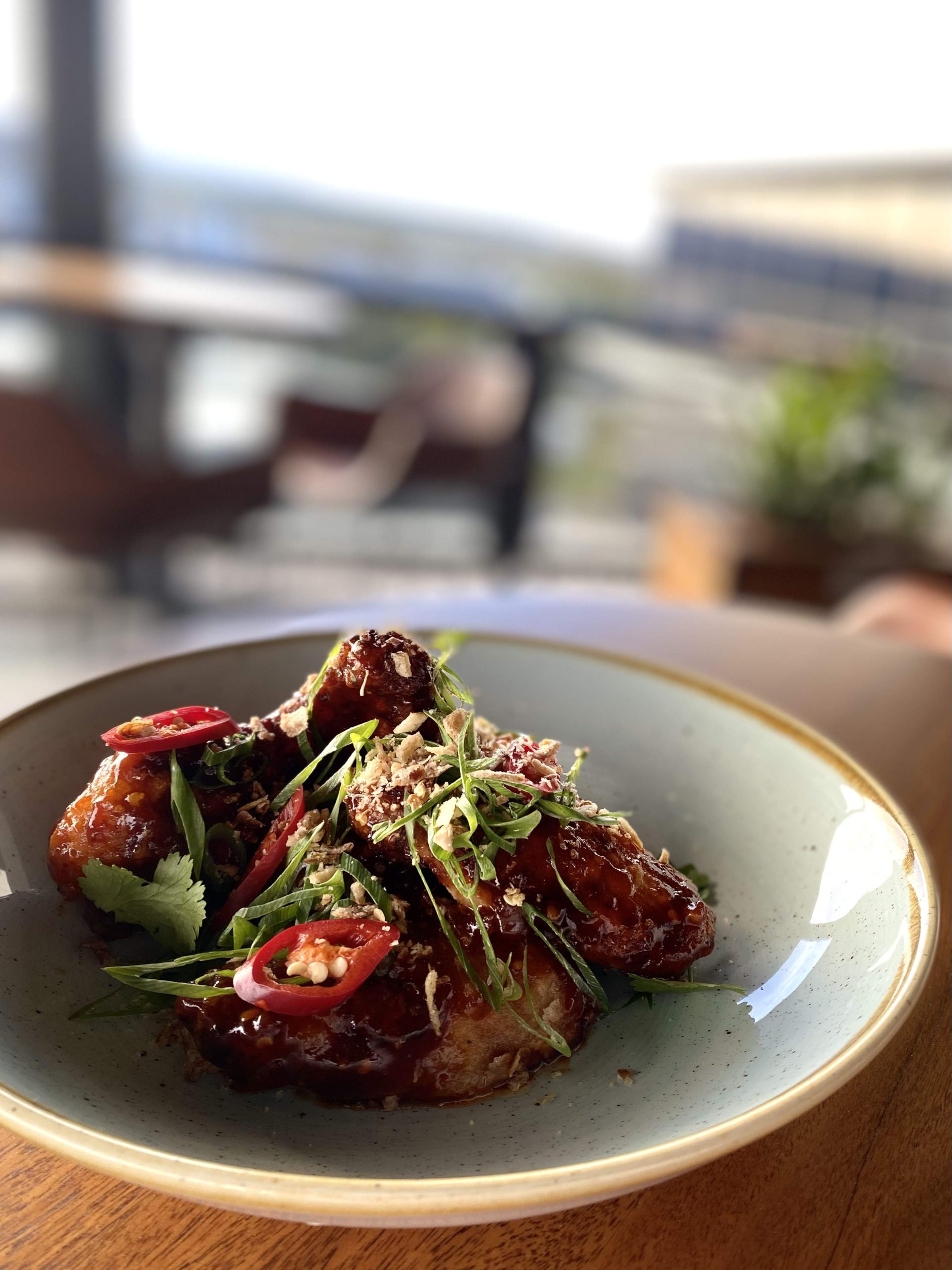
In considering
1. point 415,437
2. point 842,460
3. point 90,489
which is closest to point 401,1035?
point 90,489

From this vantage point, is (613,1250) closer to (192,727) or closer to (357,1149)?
(357,1149)

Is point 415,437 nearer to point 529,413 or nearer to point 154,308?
point 529,413

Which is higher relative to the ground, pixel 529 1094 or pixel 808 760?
pixel 808 760

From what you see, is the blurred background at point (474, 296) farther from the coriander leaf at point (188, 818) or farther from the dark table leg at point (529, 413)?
the coriander leaf at point (188, 818)

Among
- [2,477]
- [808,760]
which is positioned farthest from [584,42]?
[808,760]

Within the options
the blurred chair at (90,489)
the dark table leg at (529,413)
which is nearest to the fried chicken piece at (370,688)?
the blurred chair at (90,489)
